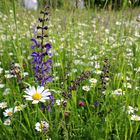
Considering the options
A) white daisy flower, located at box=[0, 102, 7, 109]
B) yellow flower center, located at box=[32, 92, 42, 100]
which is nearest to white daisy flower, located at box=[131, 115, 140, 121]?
yellow flower center, located at box=[32, 92, 42, 100]

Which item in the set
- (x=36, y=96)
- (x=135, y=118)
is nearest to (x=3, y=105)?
(x=36, y=96)

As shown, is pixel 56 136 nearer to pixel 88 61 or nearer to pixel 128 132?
pixel 128 132

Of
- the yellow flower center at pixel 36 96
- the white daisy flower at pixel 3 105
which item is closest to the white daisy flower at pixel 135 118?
the yellow flower center at pixel 36 96

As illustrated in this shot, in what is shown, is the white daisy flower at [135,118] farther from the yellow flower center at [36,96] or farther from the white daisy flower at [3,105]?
the white daisy flower at [3,105]

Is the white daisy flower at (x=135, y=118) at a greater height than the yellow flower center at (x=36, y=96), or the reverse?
the yellow flower center at (x=36, y=96)

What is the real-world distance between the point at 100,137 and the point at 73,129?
Answer: 0.15 metres

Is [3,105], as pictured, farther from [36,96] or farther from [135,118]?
[135,118]

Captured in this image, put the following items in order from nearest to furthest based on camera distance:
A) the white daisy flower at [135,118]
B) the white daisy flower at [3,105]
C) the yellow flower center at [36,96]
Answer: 1. the yellow flower center at [36,96]
2. the white daisy flower at [135,118]
3. the white daisy flower at [3,105]

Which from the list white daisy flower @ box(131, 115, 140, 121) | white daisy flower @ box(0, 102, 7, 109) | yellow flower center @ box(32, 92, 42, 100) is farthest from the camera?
white daisy flower @ box(0, 102, 7, 109)

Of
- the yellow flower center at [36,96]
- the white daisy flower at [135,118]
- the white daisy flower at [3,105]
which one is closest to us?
the yellow flower center at [36,96]

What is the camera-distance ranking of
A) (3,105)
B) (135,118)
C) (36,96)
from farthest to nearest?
1. (3,105)
2. (135,118)
3. (36,96)

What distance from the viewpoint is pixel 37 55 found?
1.80 metres

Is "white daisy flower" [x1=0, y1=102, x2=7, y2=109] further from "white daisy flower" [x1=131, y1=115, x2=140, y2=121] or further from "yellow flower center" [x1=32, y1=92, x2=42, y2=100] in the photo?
"white daisy flower" [x1=131, y1=115, x2=140, y2=121]

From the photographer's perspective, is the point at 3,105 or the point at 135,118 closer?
the point at 135,118
